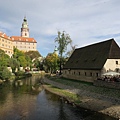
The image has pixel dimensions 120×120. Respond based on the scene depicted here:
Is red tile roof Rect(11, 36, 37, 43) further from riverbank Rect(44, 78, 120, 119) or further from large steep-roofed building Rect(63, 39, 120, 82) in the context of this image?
riverbank Rect(44, 78, 120, 119)

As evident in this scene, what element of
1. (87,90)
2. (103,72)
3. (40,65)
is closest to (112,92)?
(87,90)

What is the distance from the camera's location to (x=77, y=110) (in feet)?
75.0

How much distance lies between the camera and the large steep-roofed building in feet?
111

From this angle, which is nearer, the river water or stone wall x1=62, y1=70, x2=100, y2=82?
the river water

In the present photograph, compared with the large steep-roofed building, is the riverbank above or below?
below

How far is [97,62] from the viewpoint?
36.1 meters

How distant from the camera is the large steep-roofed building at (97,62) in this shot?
3394cm

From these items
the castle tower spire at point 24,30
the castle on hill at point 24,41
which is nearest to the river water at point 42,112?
the castle on hill at point 24,41

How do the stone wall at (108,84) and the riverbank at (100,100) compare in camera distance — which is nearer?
the riverbank at (100,100)

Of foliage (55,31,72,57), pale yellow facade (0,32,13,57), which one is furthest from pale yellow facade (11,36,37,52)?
foliage (55,31,72,57)

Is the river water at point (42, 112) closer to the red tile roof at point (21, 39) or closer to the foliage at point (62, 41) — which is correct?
the foliage at point (62, 41)

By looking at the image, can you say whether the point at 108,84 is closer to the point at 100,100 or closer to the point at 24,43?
the point at 100,100

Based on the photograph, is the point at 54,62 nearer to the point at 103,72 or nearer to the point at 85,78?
the point at 85,78

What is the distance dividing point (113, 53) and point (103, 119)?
18351 mm
